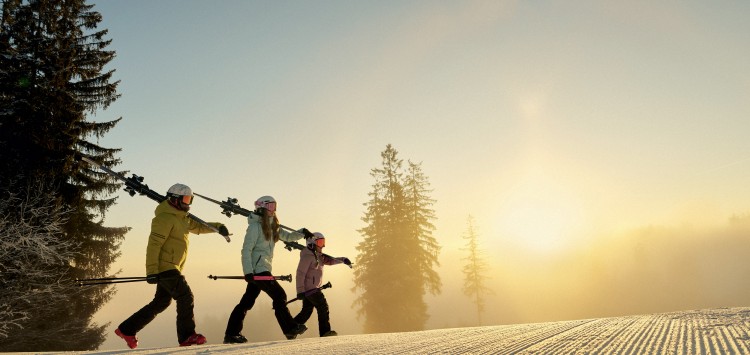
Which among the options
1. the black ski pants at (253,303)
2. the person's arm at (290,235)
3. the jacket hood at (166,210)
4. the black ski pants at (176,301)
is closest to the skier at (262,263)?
the black ski pants at (253,303)

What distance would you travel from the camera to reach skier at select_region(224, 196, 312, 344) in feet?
27.4

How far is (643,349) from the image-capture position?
3938 mm

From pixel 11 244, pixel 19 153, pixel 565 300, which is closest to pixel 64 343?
pixel 11 244

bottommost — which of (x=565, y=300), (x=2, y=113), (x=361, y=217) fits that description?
(x=565, y=300)

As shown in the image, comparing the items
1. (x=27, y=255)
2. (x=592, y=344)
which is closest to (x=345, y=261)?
(x=592, y=344)

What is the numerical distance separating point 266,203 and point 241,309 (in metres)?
1.74

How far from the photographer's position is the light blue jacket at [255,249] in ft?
27.7

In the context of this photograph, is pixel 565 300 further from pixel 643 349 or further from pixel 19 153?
pixel 643 349

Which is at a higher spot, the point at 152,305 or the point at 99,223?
the point at 99,223

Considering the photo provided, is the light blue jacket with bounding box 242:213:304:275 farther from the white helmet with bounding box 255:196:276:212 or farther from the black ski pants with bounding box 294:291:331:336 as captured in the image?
the black ski pants with bounding box 294:291:331:336

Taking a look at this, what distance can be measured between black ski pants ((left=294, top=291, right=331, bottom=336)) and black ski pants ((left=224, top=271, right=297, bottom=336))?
1209mm

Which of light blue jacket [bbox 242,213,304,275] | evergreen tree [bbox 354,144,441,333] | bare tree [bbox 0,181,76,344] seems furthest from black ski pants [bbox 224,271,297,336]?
evergreen tree [bbox 354,144,441,333]

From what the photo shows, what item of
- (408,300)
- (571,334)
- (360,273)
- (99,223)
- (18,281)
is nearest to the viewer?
(571,334)

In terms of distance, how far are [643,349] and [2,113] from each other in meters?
21.7
